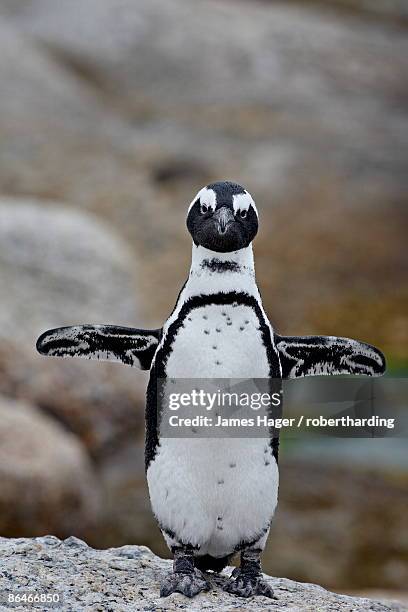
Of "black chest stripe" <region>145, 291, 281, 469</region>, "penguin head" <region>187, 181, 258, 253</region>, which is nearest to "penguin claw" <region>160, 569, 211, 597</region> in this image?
"black chest stripe" <region>145, 291, 281, 469</region>

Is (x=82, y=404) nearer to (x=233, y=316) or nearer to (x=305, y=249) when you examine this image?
(x=233, y=316)

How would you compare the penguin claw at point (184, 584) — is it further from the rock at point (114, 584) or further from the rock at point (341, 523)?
the rock at point (341, 523)

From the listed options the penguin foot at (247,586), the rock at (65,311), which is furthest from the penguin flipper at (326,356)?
the rock at (65,311)

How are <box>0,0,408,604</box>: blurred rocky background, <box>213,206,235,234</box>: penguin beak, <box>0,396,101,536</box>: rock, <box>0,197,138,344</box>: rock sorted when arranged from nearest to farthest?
<box>213,206,235,234</box>: penguin beak
<box>0,396,101,536</box>: rock
<box>0,197,138,344</box>: rock
<box>0,0,408,604</box>: blurred rocky background

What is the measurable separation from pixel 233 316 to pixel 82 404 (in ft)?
6.91

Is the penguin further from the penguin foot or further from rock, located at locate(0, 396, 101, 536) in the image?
rock, located at locate(0, 396, 101, 536)

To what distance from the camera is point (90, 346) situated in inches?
75.0

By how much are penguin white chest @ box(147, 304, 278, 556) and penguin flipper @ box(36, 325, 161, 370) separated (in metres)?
0.11

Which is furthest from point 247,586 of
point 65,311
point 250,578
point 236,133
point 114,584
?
point 236,133

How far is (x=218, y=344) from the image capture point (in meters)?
1.77

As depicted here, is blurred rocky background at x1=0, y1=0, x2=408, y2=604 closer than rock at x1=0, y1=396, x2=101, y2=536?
No

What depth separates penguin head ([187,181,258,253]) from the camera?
1718 millimetres

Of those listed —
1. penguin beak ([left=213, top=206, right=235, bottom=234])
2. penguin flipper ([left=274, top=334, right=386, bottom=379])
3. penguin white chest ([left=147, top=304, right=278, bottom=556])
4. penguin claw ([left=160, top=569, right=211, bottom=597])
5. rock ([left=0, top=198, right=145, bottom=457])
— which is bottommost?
penguin claw ([left=160, top=569, right=211, bottom=597])

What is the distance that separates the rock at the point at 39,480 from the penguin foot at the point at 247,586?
148cm
